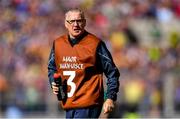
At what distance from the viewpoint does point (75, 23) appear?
6.27m

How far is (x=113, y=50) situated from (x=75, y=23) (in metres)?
8.03

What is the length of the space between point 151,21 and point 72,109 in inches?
361

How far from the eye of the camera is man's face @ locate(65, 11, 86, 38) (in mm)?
6262

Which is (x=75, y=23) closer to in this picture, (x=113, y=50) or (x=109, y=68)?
(x=109, y=68)

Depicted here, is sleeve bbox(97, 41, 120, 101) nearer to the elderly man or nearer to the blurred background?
the elderly man

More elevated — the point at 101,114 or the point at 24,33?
the point at 24,33

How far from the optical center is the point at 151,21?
15.4 meters

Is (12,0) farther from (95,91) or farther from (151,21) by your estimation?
(95,91)

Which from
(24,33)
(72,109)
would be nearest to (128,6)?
(24,33)

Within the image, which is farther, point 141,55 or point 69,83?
point 141,55

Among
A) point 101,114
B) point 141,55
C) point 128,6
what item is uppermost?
point 128,6

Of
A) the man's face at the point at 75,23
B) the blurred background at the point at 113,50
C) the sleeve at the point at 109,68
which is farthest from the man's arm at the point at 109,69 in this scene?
the blurred background at the point at 113,50

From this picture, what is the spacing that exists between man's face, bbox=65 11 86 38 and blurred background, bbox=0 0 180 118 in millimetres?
6483

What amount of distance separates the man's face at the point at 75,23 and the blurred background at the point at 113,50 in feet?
21.3
